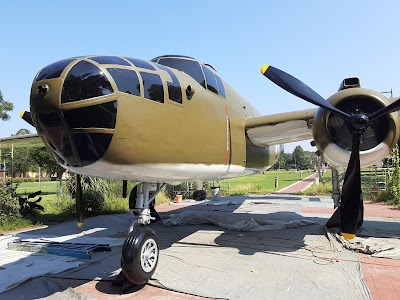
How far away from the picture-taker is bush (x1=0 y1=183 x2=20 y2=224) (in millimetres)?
11767

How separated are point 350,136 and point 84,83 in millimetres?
5114

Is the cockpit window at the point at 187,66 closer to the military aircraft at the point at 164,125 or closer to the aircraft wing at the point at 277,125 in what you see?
the military aircraft at the point at 164,125

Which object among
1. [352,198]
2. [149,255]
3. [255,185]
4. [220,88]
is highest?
[220,88]

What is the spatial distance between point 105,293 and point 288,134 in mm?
6325

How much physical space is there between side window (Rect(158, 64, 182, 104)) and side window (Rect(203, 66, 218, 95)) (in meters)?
1.46

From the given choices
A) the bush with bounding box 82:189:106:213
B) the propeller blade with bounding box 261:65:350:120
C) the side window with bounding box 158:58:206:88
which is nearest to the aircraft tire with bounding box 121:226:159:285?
the side window with bounding box 158:58:206:88

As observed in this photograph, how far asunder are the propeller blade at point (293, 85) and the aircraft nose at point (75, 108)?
11.2ft

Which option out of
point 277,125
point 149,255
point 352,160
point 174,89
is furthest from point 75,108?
point 277,125

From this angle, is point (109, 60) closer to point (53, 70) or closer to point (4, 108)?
point (53, 70)

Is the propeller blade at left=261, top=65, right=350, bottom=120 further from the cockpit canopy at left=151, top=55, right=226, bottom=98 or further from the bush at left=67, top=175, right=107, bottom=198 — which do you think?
the bush at left=67, top=175, right=107, bottom=198

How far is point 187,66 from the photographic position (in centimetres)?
694

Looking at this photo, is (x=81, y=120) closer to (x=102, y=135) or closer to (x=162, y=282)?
(x=102, y=135)

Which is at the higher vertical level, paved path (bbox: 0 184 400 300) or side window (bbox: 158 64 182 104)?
side window (bbox: 158 64 182 104)

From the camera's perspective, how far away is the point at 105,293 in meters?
5.30
